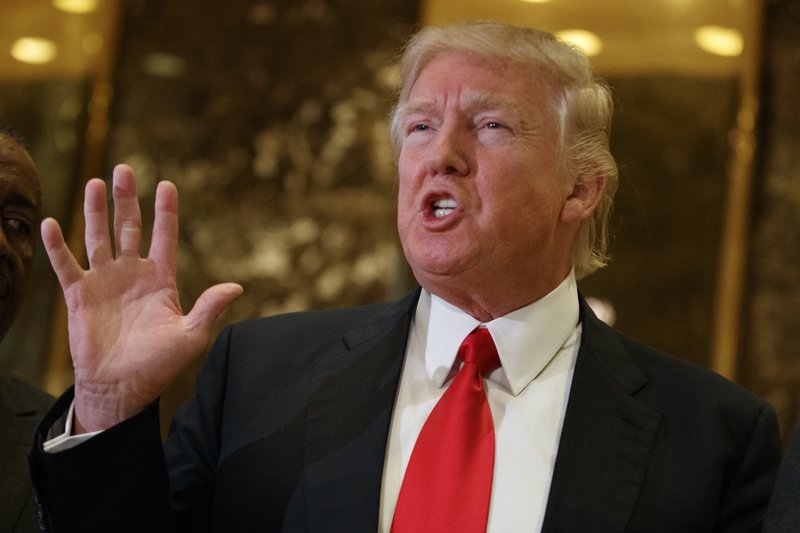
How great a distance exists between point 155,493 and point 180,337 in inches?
10.0

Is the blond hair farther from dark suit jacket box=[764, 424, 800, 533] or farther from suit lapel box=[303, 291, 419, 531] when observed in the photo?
dark suit jacket box=[764, 424, 800, 533]

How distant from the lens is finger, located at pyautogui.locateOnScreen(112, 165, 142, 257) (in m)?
1.84

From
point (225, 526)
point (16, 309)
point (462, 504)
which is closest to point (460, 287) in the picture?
point (462, 504)

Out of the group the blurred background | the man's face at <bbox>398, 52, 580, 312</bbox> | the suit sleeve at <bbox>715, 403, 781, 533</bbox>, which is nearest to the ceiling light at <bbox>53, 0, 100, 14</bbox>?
the blurred background

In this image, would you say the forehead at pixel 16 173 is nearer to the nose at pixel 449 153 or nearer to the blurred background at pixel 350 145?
the nose at pixel 449 153

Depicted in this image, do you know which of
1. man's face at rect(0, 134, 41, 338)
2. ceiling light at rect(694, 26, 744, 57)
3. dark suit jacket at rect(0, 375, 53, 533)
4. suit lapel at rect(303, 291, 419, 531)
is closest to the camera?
suit lapel at rect(303, 291, 419, 531)

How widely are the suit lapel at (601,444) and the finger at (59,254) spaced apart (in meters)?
0.84

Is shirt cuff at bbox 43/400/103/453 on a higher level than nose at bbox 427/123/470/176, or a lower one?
lower

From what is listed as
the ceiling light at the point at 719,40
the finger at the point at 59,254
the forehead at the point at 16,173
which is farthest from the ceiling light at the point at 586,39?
the finger at the point at 59,254

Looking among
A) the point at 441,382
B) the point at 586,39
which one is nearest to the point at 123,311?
the point at 441,382

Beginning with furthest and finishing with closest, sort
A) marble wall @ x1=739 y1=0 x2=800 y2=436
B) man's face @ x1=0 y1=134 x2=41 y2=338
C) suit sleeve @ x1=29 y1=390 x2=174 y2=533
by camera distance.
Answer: marble wall @ x1=739 y1=0 x2=800 y2=436
man's face @ x1=0 y1=134 x2=41 y2=338
suit sleeve @ x1=29 y1=390 x2=174 y2=533

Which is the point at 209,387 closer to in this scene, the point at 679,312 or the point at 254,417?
the point at 254,417

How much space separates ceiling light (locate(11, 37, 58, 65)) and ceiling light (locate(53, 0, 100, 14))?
0.13 m

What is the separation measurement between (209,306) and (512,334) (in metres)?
0.54
